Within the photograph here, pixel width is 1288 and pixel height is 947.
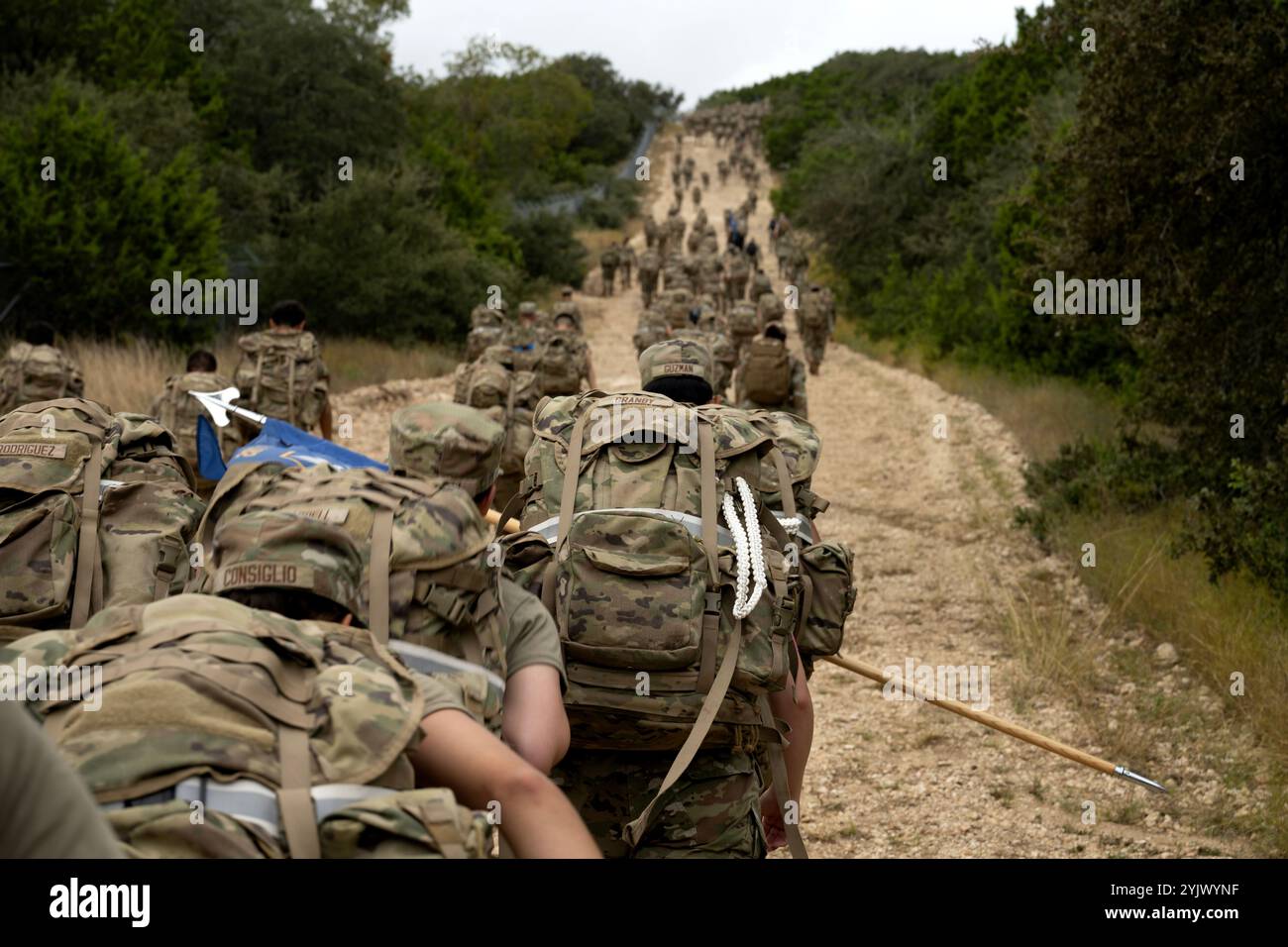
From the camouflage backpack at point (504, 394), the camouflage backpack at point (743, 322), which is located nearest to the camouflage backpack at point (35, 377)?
the camouflage backpack at point (504, 394)

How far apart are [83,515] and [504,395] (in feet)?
17.2

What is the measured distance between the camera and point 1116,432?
41.2 feet

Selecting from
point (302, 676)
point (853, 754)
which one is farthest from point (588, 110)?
point (302, 676)

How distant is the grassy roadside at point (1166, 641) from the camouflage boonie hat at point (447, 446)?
3.87 m

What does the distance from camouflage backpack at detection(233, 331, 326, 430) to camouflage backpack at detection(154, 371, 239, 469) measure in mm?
1358

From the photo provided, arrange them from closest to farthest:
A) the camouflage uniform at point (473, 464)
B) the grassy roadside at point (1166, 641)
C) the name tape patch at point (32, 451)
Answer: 1. the camouflage uniform at point (473, 464)
2. the name tape patch at point (32, 451)
3. the grassy roadside at point (1166, 641)

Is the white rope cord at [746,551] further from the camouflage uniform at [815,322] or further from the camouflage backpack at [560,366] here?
the camouflage uniform at [815,322]

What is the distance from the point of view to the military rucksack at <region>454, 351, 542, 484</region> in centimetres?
828

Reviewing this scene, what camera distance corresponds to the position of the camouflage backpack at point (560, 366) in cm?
1013

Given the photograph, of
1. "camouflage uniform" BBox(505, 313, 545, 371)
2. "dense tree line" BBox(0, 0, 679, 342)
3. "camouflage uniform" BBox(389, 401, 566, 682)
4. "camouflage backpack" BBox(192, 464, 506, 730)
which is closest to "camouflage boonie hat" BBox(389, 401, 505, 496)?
"camouflage uniform" BBox(389, 401, 566, 682)

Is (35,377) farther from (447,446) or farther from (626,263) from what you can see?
(626,263)
